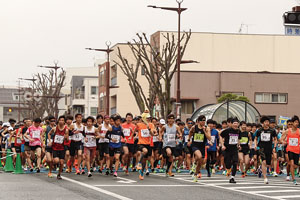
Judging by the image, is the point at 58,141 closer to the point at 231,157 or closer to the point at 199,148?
the point at 199,148

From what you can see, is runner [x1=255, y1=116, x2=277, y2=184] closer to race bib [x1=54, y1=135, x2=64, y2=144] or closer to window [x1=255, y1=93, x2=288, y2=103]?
race bib [x1=54, y1=135, x2=64, y2=144]

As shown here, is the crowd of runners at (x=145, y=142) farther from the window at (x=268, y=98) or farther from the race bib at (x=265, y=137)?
the window at (x=268, y=98)

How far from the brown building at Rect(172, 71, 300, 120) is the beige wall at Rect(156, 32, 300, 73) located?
7.42 meters

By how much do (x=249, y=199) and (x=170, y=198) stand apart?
150 cm

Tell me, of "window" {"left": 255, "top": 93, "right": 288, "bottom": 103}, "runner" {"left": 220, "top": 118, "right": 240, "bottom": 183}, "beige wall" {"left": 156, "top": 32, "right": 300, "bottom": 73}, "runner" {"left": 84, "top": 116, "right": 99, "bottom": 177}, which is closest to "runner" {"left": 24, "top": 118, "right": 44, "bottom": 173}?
"runner" {"left": 84, "top": 116, "right": 99, "bottom": 177}

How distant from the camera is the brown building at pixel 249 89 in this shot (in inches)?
2461

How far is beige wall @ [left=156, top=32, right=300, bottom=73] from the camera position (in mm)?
70438

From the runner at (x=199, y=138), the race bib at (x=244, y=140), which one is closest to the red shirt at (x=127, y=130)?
the runner at (x=199, y=138)

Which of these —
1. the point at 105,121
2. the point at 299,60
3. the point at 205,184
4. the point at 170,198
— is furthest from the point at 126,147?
the point at 299,60

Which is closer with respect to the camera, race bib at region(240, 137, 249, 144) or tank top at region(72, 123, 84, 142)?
tank top at region(72, 123, 84, 142)

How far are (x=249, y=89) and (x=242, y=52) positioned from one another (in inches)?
343

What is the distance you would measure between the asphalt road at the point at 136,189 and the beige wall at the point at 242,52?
51.4 m

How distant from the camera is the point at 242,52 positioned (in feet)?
233

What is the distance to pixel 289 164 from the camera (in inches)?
793
